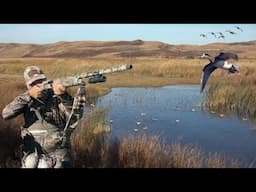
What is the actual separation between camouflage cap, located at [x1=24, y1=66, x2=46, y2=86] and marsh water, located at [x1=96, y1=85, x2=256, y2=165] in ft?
2.04

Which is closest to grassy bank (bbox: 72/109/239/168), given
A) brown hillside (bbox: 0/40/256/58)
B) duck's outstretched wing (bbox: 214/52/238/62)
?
brown hillside (bbox: 0/40/256/58)

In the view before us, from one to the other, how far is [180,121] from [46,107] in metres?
1.31

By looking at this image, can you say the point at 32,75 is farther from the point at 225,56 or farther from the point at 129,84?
the point at 225,56

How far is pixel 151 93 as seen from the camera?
18.7 feet

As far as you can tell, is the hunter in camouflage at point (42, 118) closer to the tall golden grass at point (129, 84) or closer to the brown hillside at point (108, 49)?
the tall golden grass at point (129, 84)

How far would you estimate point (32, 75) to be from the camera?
18.3 feet

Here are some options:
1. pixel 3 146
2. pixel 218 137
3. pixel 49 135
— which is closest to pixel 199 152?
pixel 218 137

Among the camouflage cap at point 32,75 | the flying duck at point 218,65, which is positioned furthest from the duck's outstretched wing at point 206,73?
the camouflage cap at point 32,75

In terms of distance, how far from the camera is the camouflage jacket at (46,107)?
18.0 ft

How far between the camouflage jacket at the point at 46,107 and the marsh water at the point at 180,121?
13.7 inches

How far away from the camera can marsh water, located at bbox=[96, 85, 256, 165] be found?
5.62m

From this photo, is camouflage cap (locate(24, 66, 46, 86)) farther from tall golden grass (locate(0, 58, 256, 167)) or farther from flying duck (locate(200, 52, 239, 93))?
flying duck (locate(200, 52, 239, 93))
